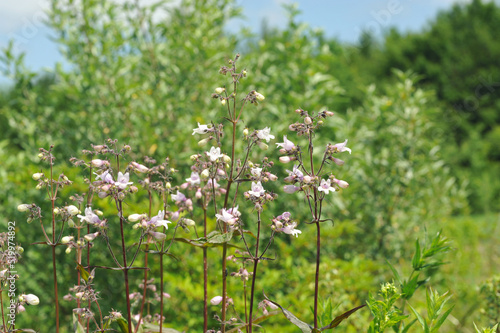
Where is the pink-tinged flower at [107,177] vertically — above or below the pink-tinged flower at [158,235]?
above

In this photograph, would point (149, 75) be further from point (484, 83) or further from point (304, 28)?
point (484, 83)

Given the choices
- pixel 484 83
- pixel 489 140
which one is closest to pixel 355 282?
pixel 489 140

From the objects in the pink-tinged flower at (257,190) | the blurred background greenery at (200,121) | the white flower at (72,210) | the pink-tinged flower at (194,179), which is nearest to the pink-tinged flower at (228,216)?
the pink-tinged flower at (257,190)

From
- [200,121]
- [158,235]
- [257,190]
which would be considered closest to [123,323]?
[158,235]

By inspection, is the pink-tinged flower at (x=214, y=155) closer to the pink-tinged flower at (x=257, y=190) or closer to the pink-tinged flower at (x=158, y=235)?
the pink-tinged flower at (x=257, y=190)

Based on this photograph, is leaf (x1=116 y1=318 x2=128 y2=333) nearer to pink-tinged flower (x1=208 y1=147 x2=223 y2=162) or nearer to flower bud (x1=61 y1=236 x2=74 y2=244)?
flower bud (x1=61 y1=236 x2=74 y2=244)

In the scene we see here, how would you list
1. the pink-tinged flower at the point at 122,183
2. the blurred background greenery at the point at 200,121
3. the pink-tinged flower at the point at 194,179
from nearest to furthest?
the pink-tinged flower at the point at 122,183
the pink-tinged flower at the point at 194,179
the blurred background greenery at the point at 200,121

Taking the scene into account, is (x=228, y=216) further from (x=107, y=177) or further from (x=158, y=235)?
(x=107, y=177)

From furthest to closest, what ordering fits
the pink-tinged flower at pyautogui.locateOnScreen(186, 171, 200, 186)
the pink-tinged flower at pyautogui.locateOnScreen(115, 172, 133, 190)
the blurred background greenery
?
the blurred background greenery < the pink-tinged flower at pyautogui.locateOnScreen(186, 171, 200, 186) < the pink-tinged flower at pyautogui.locateOnScreen(115, 172, 133, 190)

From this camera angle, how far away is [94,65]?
3920mm

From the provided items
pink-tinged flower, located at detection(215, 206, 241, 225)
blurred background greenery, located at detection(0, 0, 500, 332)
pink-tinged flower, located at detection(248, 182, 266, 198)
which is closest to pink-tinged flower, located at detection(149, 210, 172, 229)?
pink-tinged flower, located at detection(215, 206, 241, 225)

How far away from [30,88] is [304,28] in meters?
2.59

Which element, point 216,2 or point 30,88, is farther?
point 216,2

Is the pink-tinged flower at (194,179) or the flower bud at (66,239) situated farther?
the pink-tinged flower at (194,179)
